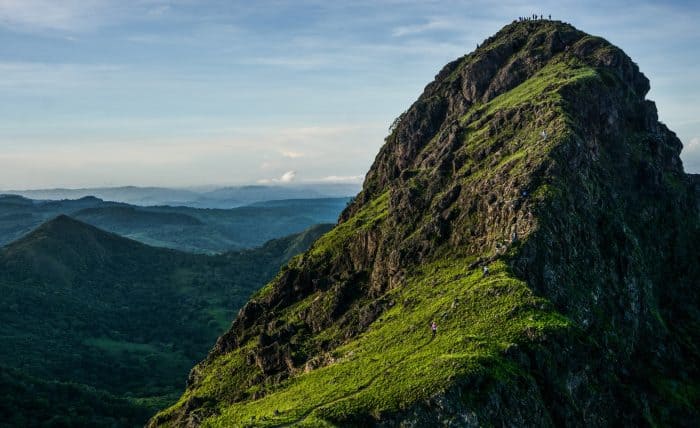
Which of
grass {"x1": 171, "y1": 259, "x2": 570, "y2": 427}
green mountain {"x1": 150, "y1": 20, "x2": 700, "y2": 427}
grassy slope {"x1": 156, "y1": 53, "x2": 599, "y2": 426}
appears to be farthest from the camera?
green mountain {"x1": 150, "y1": 20, "x2": 700, "y2": 427}

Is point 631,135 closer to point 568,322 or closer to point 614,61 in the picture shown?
point 614,61

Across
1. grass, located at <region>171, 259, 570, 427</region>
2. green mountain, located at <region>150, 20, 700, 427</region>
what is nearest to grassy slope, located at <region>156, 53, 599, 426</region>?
grass, located at <region>171, 259, 570, 427</region>

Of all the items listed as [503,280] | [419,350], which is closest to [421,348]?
[419,350]

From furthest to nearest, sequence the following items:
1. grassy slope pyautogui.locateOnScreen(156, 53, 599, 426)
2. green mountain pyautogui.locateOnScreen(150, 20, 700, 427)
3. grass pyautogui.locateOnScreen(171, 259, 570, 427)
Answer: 1. green mountain pyautogui.locateOnScreen(150, 20, 700, 427)
2. grassy slope pyautogui.locateOnScreen(156, 53, 599, 426)
3. grass pyautogui.locateOnScreen(171, 259, 570, 427)

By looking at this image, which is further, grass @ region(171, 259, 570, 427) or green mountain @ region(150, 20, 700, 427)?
green mountain @ region(150, 20, 700, 427)

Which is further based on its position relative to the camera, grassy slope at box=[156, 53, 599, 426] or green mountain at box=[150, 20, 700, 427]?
green mountain at box=[150, 20, 700, 427]

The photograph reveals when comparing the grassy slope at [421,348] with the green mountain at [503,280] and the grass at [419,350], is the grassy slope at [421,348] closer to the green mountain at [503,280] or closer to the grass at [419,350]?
the grass at [419,350]

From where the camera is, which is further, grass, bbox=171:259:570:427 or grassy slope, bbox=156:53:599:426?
grassy slope, bbox=156:53:599:426

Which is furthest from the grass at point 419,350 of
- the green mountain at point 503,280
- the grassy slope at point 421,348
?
the green mountain at point 503,280

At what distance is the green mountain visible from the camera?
3462 inches

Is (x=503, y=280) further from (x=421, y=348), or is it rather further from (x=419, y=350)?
(x=419, y=350)

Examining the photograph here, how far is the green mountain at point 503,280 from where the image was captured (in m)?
87.9

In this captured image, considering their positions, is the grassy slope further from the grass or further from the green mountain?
the green mountain

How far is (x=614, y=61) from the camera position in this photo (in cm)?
17038
